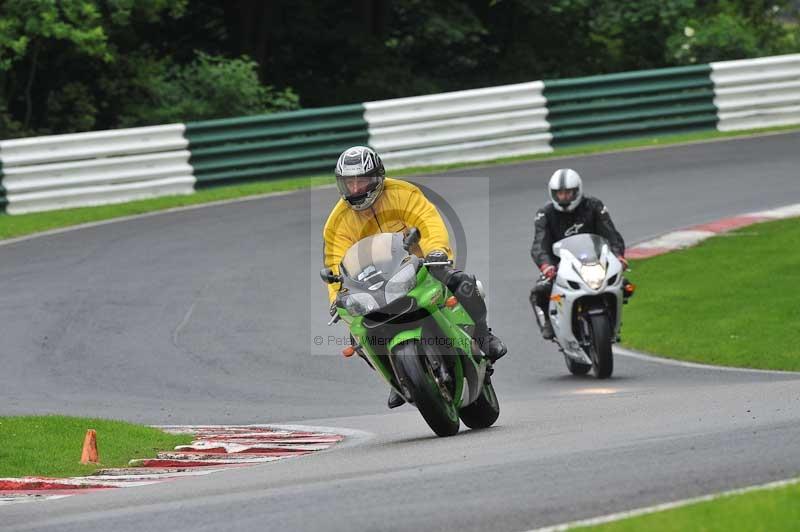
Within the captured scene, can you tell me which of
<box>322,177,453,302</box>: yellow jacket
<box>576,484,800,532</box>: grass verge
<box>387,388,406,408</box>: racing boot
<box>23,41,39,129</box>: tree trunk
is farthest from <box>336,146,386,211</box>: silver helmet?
<box>23,41,39,129</box>: tree trunk

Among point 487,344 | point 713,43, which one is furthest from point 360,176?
point 713,43

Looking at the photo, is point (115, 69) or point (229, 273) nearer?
point (229, 273)

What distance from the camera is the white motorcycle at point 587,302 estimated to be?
13609mm

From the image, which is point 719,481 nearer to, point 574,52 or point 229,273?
point 229,273

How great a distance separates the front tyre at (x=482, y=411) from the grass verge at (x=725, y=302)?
401 cm

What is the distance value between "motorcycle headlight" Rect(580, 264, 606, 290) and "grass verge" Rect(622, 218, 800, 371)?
1.32 m

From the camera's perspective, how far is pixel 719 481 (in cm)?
695

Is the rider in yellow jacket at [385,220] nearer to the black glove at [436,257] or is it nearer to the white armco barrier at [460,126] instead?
the black glove at [436,257]

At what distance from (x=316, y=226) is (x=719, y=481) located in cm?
1386

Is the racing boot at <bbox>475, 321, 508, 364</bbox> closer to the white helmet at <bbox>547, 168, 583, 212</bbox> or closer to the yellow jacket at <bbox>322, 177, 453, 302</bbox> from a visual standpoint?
the yellow jacket at <bbox>322, 177, 453, 302</bbox>

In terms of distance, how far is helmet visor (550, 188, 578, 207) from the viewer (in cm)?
1411

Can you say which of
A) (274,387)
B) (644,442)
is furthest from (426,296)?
(274,387)

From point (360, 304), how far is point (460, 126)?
582 inches

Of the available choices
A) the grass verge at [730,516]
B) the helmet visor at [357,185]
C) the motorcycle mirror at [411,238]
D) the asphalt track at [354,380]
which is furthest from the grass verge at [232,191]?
the grass verge at [730,516]
